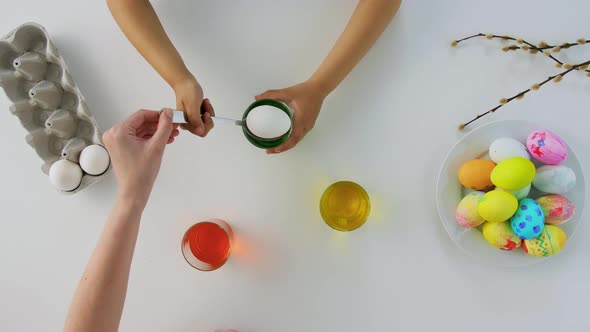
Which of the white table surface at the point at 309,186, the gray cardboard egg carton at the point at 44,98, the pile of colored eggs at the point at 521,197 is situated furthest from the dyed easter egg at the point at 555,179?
the gray cardboard egg carton at the point at 44,98

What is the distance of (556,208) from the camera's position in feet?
2.32

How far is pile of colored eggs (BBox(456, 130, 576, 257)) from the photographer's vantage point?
0.69m

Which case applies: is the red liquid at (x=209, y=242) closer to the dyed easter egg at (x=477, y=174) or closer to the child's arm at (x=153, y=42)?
the child's arm at (x=153, y=42)

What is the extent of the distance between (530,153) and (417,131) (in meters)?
0.19

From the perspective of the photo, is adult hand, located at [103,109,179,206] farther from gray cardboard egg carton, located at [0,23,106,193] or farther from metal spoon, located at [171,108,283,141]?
gray cardboard egg carton, located at [0,23,106,193]

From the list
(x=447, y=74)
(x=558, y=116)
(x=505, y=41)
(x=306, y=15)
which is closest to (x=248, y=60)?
(x=306, y=15)

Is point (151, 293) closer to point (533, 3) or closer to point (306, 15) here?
point (306, 15)

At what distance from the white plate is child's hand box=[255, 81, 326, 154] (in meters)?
0.25

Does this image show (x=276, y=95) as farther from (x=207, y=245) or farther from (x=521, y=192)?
(x=521, y=192)

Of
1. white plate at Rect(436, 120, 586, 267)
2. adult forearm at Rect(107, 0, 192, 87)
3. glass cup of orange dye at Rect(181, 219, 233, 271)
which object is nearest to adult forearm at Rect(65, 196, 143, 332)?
glass cup of orange dye at Rect(181, 219, 233, 271)

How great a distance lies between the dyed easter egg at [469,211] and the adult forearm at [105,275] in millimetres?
517

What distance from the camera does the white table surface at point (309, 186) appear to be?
0.77 metres

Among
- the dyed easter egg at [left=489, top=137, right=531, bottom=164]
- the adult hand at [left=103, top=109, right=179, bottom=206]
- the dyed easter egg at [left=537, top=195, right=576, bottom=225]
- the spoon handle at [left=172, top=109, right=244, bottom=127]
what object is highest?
the dyed easter egg at [left=489, top=137, right=531, bottom=164]

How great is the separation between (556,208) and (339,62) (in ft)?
1.42
